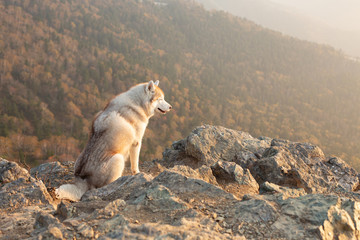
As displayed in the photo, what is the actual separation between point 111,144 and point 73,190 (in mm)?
1387

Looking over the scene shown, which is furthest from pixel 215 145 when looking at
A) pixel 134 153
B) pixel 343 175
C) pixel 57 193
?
pixel 57 193

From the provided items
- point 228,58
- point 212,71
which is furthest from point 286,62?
point 212,71

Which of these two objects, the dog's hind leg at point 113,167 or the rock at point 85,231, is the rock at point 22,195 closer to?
the dog's hind leg at point 113,167

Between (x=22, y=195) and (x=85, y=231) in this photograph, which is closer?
(x=85, y=231)

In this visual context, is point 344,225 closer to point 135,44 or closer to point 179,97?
point 179,97

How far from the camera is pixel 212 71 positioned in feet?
467

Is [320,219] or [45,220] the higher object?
[320,219]

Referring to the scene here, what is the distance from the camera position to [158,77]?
351 feet

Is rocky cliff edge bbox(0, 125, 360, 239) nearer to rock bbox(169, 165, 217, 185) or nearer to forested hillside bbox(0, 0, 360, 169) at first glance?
rock bbox(169, 165, 217, 185)

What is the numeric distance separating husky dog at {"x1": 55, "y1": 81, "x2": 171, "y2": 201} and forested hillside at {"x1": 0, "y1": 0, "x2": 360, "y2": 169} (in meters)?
33.7

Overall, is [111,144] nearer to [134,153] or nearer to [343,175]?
[134,153]

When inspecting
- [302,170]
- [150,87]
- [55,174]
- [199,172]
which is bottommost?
[55,174]

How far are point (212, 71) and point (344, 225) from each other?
14267 centimetres

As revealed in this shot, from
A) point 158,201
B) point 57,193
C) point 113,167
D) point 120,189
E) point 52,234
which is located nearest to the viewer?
point 52,234
